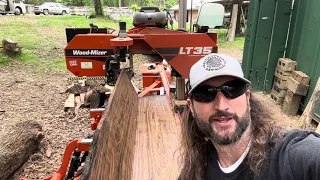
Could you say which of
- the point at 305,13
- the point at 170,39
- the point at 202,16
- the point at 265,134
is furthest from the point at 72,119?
the point at 305,13

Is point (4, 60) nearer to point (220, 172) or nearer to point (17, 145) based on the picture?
point (17, 145)

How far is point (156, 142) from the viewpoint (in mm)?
3523

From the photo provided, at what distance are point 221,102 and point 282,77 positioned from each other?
5384mm

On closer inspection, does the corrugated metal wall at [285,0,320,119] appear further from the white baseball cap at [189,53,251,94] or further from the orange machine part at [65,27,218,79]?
the white baseball cap at [189,53,251,94]

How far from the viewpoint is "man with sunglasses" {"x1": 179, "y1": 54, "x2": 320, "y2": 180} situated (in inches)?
52.2

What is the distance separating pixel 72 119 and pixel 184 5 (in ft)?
11.0

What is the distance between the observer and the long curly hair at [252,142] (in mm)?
1389

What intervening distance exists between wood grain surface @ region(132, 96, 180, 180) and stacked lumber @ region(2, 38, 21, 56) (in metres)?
7.57

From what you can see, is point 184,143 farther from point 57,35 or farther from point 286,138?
point 57,35

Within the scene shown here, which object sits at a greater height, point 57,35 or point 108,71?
point 108,71

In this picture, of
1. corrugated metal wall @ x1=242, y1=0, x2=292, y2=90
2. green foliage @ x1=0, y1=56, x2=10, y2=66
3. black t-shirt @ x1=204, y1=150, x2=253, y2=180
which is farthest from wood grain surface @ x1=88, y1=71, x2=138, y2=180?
green foliage @ x1=0, y1=56, x2=10, y2=66

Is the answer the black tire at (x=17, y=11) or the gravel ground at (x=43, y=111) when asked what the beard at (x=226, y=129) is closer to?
the gravel ground at (x=43, y=111)

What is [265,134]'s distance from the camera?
1.50 m

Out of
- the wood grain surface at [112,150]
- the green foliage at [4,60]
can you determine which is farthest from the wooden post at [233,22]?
the wood grain surface at [112,150]
